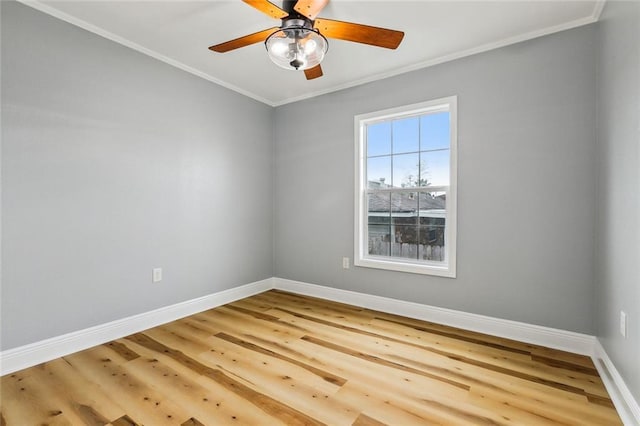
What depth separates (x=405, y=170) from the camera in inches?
128

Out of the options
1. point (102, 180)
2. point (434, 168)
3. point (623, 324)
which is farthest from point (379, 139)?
point (102, 180)

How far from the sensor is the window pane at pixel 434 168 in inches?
118

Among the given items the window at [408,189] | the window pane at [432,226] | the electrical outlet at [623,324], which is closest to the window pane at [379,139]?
the window at [408,189]

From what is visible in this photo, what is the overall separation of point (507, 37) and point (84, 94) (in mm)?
3514

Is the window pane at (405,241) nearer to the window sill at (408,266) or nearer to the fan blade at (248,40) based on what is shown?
the window sill at (408,266)

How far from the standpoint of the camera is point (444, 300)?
2.93m

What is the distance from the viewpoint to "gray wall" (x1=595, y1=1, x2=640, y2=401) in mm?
1562

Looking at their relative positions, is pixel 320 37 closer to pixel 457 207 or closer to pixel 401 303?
pixel 457 207

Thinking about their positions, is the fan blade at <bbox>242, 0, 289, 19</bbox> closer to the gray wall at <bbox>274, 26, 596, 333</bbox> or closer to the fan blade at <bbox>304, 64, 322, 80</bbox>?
the fan blade at <bbox>304, 64, 322, 80</bbox>

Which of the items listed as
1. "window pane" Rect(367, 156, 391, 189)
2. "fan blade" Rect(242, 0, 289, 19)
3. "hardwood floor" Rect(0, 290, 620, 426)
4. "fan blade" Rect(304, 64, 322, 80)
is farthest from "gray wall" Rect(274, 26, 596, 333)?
"fan blade" Rect(242, 0, 289, 19)

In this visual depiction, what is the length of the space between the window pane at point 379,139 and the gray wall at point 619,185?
174 cm

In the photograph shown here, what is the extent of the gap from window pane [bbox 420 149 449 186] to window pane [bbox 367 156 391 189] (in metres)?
0.38

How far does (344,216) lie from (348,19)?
1994 millimetres

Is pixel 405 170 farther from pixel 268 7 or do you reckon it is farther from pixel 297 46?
pixel 268 7
